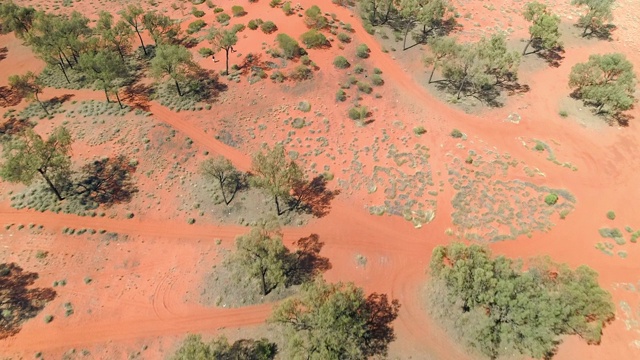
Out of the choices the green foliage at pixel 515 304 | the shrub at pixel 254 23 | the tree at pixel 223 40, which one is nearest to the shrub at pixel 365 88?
the tree at pixel 223 40

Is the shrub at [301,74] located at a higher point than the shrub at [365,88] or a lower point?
higher

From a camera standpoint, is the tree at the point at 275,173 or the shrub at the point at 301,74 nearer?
the tree at the point at 275,173

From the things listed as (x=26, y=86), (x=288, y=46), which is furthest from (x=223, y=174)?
(x=26, y=86)

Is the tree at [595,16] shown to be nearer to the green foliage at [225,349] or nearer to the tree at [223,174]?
the tree at [223,174]

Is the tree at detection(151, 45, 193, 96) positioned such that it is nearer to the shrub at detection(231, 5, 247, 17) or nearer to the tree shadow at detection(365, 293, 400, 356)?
the shrub at detection(231, 5, 247, 17)

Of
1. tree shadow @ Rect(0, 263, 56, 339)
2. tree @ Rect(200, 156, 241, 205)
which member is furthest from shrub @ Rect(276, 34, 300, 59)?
tree shadow @ Rect(0, 263, 56, 339)

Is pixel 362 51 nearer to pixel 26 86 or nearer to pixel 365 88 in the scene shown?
pixel 365 88
